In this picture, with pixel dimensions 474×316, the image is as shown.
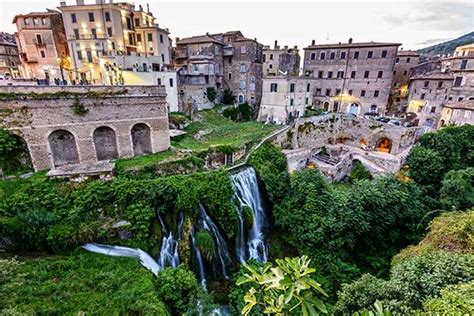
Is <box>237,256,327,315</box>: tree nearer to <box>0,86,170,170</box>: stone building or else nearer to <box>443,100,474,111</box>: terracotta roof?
<box>0,86,170,170</box>: stone building

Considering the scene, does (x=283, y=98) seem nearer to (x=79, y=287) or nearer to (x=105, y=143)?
(x=105, y=143)

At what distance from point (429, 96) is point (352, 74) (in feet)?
36.0

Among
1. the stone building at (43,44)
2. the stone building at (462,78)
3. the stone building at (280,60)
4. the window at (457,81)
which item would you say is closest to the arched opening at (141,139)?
the stone building at (43,44)

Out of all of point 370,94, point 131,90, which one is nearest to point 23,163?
point 131,90

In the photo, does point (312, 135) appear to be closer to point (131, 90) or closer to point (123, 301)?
point (131, 90)

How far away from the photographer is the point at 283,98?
31578mm

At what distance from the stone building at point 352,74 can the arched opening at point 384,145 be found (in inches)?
298

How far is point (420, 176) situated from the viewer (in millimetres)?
20641

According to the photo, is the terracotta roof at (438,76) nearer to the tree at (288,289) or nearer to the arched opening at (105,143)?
the arched opening at (105,143)

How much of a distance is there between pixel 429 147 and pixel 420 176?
386 cm

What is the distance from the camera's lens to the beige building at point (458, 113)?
27.0 meters

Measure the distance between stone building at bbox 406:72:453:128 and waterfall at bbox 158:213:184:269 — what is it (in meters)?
37.1

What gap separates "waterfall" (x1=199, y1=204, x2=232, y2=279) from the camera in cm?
1568

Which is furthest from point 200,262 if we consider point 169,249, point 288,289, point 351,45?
point 351,45
